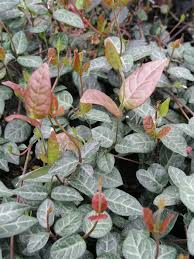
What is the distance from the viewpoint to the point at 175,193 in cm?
105

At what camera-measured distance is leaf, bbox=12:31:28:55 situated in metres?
1.35

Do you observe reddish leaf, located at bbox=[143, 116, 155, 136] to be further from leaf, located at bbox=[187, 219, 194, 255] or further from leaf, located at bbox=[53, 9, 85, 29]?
leaf, located at bbox=[53, 9, 85, 29]

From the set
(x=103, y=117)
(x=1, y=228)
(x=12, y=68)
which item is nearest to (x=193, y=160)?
(x=103, y=117)

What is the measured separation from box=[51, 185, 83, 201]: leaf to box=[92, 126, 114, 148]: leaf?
0.16m

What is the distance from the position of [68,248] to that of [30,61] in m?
0.63

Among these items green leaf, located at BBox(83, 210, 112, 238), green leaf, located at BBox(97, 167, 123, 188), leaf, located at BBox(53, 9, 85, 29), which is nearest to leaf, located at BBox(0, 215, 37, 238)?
green leaf, located at BBox(83, 210, 112, 238)

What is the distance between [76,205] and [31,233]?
0.46 feet

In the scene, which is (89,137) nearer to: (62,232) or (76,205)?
(76,205)

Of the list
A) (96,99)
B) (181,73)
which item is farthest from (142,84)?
(181,73)

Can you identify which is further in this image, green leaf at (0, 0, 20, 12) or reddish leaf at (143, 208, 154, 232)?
green leaf at (0, 0, 20, 12)

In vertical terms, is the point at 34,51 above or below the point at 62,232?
above

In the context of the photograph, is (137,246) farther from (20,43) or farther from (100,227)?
(20,43)

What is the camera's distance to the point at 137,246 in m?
0.93

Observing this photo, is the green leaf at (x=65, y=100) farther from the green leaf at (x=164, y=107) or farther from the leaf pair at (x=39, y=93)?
the leaf pair at (x=39, y=93)
